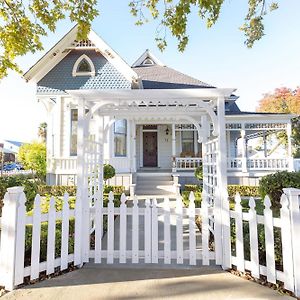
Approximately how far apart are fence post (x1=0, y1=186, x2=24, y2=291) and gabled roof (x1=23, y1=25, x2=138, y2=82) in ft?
31.3

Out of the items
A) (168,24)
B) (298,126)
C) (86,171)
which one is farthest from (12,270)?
(298,126)

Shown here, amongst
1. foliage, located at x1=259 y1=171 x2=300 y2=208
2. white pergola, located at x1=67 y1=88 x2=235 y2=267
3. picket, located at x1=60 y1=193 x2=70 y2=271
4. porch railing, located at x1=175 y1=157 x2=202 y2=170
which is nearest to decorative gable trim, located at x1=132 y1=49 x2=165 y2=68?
porch railing, located at x1=175 y1=157 x2=202 y2=170

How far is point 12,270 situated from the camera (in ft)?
10.0

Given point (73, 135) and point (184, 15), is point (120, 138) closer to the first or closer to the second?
point (73, 135)

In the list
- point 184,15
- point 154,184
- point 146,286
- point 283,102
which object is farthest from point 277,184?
point 283,102

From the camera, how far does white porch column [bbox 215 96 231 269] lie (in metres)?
3.69

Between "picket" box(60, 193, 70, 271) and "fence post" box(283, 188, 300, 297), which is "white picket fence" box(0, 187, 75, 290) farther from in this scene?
"fence post" box(283, 188, 300, 297)

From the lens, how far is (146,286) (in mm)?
3125

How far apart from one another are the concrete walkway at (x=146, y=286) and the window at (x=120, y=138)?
30.7 ft

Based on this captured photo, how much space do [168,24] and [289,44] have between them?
655 centimetres

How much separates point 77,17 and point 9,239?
447 centimetres

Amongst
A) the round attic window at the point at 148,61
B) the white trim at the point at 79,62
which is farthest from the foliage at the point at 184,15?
the round attic window at the point at 148,61

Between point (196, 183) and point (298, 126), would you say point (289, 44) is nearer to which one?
point (196, 183)

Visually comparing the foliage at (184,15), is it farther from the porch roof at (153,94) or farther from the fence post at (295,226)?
the fence post at (295,226)
